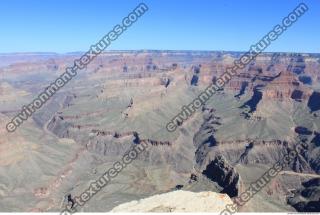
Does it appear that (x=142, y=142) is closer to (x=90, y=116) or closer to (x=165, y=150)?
(x=165, y=150)

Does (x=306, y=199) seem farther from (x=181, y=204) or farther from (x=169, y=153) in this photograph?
(x=181, y=204)

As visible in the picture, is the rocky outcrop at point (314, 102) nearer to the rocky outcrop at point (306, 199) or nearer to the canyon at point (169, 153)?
the canyon at point (169, 153)

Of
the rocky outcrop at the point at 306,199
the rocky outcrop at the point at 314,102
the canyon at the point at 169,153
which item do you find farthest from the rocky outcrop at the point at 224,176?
the rocky outcrop at the point at 314,102

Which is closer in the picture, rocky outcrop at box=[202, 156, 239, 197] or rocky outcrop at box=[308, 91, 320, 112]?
rocky outcrop at box=[202, 156, 239, 197]

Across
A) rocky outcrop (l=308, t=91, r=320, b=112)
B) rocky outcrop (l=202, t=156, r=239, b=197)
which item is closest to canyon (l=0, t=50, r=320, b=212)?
rocky outcrop (l=202, t=156, r=239, b=197)

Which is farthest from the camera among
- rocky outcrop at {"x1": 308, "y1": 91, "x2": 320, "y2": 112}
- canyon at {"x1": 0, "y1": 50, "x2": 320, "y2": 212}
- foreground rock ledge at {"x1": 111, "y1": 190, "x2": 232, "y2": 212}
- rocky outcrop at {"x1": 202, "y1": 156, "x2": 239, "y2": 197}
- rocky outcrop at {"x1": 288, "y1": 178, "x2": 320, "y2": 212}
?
rocky outcrop at {"x1": 308, "y1": 91, "x2": 320, "y2": 112}

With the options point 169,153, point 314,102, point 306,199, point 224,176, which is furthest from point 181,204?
point 314,102

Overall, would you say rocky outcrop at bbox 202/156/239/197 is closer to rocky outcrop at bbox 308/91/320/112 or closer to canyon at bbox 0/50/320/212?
canyon at bbox 0/50/320/212

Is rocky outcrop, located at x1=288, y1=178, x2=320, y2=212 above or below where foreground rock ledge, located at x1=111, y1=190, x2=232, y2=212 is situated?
below

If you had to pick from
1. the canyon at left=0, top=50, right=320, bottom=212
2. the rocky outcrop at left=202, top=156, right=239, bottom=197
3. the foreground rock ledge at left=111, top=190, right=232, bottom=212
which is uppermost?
the foreground rock ledge at left=111, top=190, right=232, bottom=212
